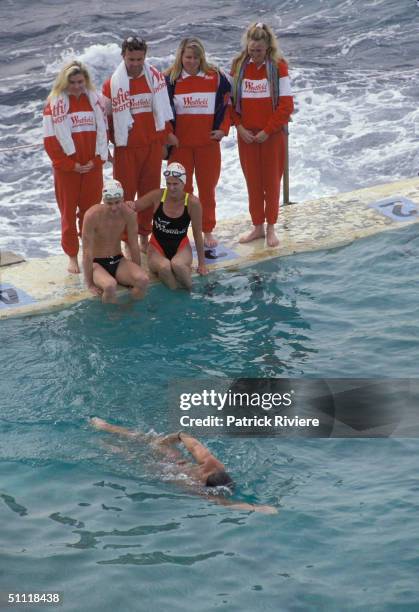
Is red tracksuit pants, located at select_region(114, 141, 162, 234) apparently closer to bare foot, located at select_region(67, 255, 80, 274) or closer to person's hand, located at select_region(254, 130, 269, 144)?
bare foot, located at select_region(67, 255, 80, 274)

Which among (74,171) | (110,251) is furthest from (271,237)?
(74,171)

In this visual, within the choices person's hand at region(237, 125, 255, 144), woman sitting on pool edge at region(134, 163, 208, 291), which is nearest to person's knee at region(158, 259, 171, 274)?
woman sitting on pool edge at region(134, 163, 208, 291)

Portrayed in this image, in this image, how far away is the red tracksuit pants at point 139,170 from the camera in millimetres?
8352

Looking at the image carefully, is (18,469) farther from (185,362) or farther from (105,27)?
(105,27)

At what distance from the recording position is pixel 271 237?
9.30 metres

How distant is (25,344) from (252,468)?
2.49 metres

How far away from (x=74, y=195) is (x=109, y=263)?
67cm

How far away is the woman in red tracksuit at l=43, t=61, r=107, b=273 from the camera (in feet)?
25.1

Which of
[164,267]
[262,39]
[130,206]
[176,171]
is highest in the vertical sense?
[262,39]

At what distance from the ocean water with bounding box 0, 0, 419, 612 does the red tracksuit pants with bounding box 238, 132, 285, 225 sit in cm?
61

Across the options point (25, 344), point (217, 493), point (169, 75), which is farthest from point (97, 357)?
point (169, 75)

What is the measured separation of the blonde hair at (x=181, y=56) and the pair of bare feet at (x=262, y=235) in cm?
179

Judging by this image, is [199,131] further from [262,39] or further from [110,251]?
[110,251]

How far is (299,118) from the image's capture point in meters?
16.2
